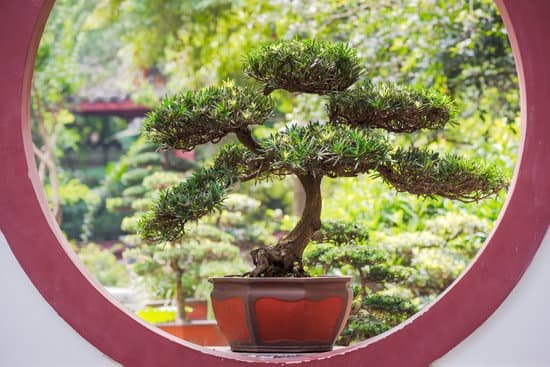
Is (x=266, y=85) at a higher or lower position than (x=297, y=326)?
higher

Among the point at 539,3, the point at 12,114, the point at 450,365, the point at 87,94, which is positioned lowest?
the point at 450,365

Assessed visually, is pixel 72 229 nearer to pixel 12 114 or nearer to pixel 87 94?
pixel 87 94

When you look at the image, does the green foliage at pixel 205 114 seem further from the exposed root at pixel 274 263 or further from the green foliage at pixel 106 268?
the green foliage at pixel 106 268

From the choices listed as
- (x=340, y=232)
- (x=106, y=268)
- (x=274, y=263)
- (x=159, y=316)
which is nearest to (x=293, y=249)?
(x=274, y=263)

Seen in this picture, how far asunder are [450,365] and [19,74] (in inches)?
44.8

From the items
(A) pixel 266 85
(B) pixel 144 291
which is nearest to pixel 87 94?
(B) pixel 144 291

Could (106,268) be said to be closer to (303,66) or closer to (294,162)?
(303,66)

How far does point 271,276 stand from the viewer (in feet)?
7.60

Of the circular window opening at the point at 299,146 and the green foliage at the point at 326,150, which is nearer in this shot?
the green foliage at the point at 326,150

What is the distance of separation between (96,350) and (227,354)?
0.29 meters

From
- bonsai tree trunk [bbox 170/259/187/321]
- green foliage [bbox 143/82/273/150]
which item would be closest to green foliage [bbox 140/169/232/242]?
green foliage [bbox 143/82/273/150]

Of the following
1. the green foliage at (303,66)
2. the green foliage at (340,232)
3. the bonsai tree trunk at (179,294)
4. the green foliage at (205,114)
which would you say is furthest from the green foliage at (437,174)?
the bonsai tree trunk at (179,294)

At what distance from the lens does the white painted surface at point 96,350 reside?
6.33ft

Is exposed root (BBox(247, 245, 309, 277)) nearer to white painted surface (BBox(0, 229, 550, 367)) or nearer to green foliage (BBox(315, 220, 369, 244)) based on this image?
white painted surface (BBox(0, 229, 550, 367))
